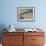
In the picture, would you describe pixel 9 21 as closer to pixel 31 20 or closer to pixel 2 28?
pixel 2 28

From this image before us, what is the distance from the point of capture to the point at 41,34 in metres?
4.01

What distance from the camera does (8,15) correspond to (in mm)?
4500

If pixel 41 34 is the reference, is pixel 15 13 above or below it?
above

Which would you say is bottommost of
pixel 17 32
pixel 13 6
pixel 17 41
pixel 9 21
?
pixel 17 41

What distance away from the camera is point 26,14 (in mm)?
4512

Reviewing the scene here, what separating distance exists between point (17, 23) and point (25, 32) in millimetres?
642

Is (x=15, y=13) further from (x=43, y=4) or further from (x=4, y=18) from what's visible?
(x=43, y=4)

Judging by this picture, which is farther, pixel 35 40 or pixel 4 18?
pixel 4 18

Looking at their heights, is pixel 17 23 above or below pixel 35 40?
above

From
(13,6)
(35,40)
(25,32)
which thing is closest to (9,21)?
(13,6)

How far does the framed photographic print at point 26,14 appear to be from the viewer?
448 centimetres

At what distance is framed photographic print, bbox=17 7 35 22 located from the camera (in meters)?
4.48

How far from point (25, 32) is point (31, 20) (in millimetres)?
655

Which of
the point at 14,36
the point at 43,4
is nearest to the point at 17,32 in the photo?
the point at 14,36
